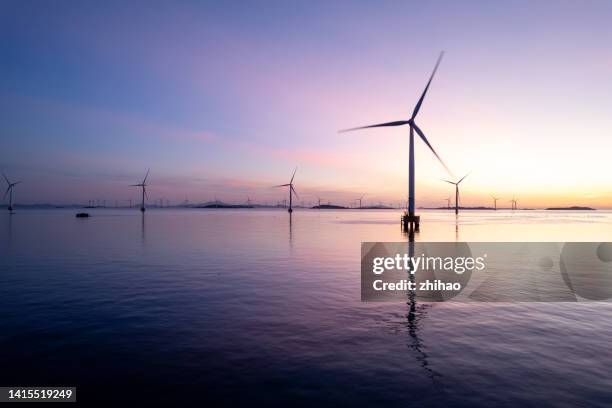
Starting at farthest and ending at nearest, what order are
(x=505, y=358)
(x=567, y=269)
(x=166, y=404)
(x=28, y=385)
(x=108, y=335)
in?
1. (x=567, y=269)
2. (x=108, y=335)
3. (x=505, y=358)
4. (x=28, y=385)
5. (x=166, y=404)

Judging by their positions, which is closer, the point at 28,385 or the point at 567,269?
the point at 28,385

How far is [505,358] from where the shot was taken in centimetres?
1431

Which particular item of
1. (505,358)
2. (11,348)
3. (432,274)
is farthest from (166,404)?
(432,274)

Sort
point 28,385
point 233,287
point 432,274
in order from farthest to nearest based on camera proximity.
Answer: point 432,274 → point 233,287 → point 28,385

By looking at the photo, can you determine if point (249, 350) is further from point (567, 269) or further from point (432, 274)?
point (567, 269)

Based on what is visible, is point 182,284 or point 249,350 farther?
point 182,284

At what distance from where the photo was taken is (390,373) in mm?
13000

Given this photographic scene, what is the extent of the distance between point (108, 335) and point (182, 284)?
12088 mm

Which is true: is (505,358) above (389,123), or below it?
below

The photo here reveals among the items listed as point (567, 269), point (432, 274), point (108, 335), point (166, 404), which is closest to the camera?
point (166, 404)

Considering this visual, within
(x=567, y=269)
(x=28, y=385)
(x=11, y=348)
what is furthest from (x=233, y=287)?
(x=567, y=269)

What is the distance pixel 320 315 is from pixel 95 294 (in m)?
14.8

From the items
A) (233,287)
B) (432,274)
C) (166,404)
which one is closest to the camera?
(166,404)

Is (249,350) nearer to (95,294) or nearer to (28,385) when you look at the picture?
(28,385)
